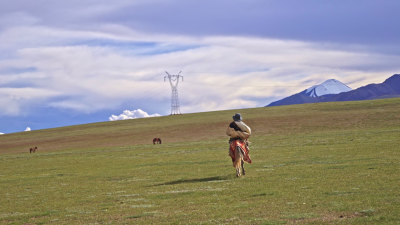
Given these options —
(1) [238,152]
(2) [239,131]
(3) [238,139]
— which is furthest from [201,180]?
A: (2) [239,131]

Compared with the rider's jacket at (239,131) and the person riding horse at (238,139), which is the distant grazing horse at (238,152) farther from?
the rider's jacket at (239,131)

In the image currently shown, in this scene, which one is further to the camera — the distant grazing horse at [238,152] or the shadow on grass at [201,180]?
the shadow on grass at [201,180]

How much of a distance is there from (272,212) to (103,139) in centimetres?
9122

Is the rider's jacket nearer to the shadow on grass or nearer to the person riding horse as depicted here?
the person riding horse

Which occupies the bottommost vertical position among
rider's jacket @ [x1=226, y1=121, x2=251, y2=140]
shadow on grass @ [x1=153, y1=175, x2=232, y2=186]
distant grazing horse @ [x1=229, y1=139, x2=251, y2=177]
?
shadow on grass @ [x1=153, y1=175, x2=232, y2=186]

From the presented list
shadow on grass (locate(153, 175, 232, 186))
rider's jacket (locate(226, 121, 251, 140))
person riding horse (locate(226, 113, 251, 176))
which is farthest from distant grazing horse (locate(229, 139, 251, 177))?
shadow on grass (locate(153, 175, 232, 186))

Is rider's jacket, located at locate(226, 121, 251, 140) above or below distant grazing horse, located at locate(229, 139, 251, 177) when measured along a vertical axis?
above

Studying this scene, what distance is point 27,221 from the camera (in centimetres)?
1591

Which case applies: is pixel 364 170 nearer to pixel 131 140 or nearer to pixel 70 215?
pixel 70 215

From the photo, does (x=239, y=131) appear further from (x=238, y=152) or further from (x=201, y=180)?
(x=201, y=180)

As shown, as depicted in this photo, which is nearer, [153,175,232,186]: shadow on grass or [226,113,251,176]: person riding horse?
[226,113,251,176]: person riding horse

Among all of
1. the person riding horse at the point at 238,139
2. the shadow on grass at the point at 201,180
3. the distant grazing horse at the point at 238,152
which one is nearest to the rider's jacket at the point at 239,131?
the person riding horse at the point at 238,139

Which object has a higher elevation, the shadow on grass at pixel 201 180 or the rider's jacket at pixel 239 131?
the rider's jacket at pixel 239 131

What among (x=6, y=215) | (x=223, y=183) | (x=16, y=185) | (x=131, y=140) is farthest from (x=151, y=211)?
(x=131, y=140)
